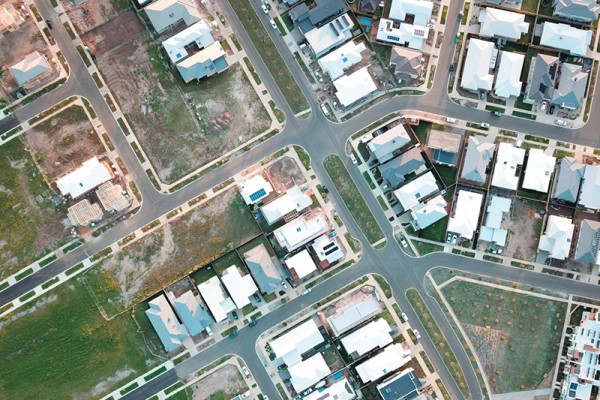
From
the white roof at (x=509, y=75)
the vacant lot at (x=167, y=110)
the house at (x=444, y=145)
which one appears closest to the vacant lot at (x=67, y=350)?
the vacant lot at (x=167, y=110)

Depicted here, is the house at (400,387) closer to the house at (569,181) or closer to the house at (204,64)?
the house at (569,181)

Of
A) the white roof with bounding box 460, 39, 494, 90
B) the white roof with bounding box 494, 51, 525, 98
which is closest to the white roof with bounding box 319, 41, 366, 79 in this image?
the white roof with bounding box 460, 39, 494, 90

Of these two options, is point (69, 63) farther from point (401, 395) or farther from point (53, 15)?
point (401, 395)

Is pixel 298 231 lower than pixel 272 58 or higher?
lower

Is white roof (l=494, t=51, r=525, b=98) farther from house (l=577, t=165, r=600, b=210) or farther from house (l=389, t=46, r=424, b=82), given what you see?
house (l=577, t=165, r=600, b=210)

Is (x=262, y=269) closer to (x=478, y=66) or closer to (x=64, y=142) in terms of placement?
(x=64, y=142)

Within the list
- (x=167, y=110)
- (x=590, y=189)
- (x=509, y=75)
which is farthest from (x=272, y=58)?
(x=590, y=189)

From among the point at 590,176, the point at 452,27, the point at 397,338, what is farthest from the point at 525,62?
the point at 397,338
